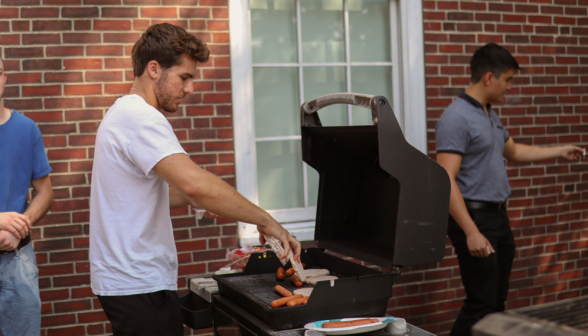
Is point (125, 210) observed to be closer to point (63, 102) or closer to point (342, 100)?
point (342, 100)

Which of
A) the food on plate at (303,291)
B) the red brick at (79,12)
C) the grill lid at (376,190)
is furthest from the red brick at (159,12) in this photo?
the food on plate at (303,291)

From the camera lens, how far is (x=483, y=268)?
135 inches

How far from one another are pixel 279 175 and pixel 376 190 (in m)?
1.95

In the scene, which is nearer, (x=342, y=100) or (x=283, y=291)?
(x=283, y=291)

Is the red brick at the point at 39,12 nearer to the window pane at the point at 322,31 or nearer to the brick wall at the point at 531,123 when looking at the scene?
the window pane at the point at 322,31

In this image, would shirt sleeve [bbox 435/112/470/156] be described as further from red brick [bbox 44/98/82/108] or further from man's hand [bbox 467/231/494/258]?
red brick [bbox 44/98/82/108]

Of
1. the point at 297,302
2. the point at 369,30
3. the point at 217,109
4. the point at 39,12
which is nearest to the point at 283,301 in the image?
the point at 297,302

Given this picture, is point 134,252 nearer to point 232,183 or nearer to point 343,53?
point 232,183

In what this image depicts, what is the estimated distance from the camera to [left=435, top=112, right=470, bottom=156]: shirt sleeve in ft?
11.2

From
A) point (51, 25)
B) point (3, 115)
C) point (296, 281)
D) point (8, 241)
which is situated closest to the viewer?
point (296, 281)

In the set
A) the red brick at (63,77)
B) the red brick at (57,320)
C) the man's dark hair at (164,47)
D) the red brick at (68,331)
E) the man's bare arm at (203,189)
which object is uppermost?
the red brick at (63,77)

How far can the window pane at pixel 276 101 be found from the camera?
4.26m

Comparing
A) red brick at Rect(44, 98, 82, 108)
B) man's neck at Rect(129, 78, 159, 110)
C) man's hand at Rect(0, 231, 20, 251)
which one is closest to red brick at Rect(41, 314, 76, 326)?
man's hand at Rect(0, 231, 20, 251)

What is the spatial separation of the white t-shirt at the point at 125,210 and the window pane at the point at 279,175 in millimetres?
2166
